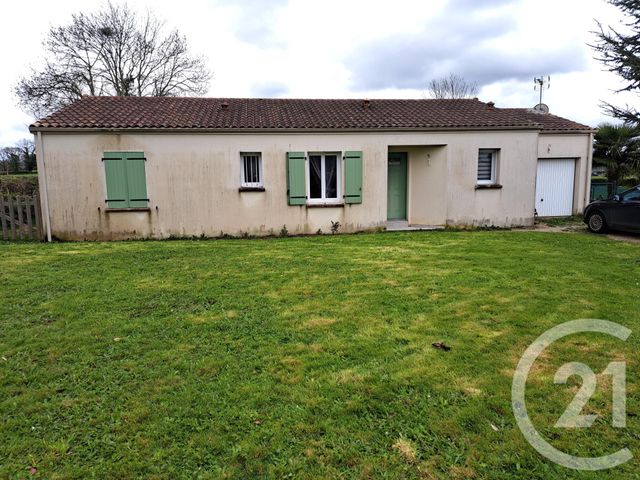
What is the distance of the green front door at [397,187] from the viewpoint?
558 inches

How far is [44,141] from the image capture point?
11.3m

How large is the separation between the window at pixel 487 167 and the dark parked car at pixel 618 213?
2.87 metres

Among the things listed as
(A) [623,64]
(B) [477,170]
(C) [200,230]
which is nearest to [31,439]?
(C) [200,230]

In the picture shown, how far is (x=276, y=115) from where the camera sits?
13258 mm

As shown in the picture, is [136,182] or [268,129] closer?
[136,182]

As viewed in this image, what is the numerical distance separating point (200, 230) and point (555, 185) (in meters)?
13.1

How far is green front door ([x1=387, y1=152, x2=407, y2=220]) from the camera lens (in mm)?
14164

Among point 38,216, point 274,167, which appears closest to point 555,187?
point 274,167

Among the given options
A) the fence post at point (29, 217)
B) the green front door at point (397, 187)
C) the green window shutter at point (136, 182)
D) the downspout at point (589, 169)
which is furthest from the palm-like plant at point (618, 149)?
the fence post at point (29, 217)

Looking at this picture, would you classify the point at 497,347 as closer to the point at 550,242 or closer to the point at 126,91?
the point at 550,242

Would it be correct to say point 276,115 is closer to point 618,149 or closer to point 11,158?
point 618,149

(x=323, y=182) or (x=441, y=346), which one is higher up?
(x=323, y=182)

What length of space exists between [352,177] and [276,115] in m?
3.05

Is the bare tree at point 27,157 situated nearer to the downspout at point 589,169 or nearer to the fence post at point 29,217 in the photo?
the fence post at point 29,217
